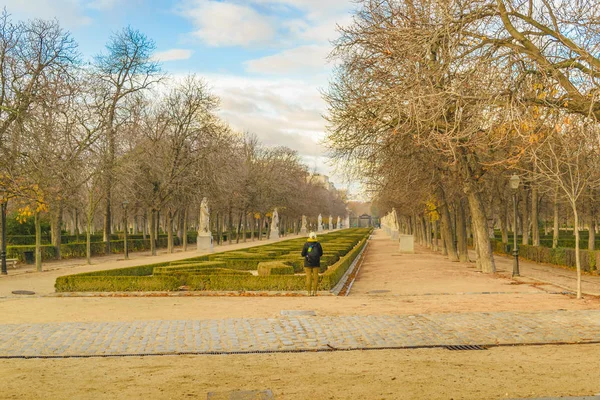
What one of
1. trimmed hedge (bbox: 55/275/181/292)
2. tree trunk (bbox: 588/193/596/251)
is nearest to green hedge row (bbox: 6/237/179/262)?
trimmed hedge (bbox: 55/275/181/292)

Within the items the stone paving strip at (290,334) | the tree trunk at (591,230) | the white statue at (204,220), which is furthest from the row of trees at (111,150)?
the tree trunk at (591,230)

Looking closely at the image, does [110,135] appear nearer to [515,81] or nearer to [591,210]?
[515,81]

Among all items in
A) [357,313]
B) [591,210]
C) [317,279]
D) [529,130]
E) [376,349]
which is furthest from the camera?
[591,210]

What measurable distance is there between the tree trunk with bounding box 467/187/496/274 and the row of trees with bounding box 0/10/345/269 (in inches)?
628

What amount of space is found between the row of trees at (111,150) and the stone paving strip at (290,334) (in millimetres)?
12514

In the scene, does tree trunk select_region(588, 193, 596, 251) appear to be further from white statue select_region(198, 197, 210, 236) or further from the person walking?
the person walking

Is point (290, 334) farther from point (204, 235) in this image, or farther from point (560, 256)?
point (204, 235)

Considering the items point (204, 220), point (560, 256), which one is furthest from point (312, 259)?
point (204, 220)

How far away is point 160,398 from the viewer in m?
6.50

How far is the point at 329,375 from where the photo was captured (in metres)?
7.48

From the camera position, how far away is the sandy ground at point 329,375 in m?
6.67

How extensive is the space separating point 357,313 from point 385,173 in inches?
527

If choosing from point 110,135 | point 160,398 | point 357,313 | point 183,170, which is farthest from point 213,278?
point 183,170

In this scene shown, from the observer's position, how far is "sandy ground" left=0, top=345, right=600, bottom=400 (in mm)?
6672
